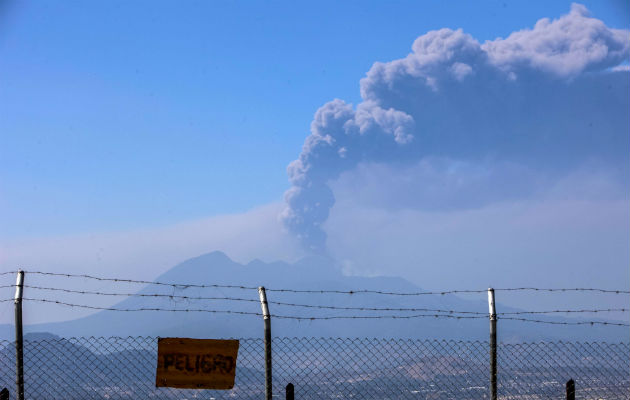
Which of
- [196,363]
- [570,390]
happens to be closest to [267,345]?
[196,363]

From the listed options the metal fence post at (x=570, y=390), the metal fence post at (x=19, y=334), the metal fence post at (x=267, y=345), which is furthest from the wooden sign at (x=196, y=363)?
the metal fence post at (x=570, y=390)

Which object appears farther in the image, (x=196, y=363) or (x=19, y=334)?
(x=196, y=363)

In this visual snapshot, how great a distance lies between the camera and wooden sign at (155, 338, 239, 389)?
10352 mm

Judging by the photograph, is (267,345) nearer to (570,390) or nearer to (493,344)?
(493,344)

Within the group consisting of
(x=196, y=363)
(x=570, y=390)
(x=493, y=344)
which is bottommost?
(x=570, y=390)

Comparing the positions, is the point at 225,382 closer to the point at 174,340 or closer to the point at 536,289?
the point at 174,340

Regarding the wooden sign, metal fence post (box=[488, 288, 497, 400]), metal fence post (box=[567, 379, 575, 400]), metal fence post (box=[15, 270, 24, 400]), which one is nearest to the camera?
metal fence post (box=[15, 270, 24, 400])

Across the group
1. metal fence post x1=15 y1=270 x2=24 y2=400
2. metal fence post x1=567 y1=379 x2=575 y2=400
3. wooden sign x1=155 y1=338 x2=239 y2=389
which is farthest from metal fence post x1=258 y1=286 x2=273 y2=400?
metal fence post x1=567 y1=379 x2=575 y2=400

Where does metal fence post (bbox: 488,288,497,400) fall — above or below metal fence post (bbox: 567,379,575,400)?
above

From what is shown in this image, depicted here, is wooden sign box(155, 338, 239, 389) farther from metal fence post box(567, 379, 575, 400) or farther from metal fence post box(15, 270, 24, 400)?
metal fence post box(567, 379, 575, 400)

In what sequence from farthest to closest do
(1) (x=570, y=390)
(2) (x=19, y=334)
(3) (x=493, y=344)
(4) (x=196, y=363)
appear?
1. (1) (x=570, y=390)
2. (3) (x=493, y=344)
3. (4) (x=196, y=363)
4. (2) (x=19, y=334)

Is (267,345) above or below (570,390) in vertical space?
above

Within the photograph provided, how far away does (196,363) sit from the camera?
34.3 ft

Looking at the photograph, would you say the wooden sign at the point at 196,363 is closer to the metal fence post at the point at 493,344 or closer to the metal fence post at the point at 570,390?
the metal fence post at the point at 493,344
